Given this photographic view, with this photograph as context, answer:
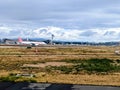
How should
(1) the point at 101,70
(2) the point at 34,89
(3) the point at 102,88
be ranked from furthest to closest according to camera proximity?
(1) the point at 101,70 < (3) the point at 102,88 < (2) the point at 34,89

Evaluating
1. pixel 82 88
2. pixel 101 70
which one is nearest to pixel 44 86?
pixel 82 88

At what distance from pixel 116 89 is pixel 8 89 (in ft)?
19.8

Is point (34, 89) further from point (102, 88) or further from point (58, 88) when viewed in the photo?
point (102, 88)

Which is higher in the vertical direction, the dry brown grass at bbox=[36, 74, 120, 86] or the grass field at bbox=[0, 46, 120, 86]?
the dry brown grass at bbox=[36, 74, 120, 86]

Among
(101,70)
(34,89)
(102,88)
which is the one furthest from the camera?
(101,70)

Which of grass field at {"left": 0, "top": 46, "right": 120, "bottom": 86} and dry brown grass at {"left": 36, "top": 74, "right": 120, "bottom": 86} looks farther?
grass field at {"left": 0, "top": 46, "right": 120, "bottom": 86}

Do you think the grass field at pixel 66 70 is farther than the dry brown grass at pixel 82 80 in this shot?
Yes

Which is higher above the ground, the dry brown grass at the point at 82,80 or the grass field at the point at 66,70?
the dry brown grass at the point at 82,80

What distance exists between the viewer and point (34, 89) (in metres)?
17.8

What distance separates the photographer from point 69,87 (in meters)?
18.8

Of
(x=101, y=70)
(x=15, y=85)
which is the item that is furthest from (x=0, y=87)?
(x=101, y=70)

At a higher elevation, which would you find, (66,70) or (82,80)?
(82,80)

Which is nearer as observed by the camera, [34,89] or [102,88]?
[34,89]

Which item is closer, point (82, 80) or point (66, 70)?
point (82, 80)
